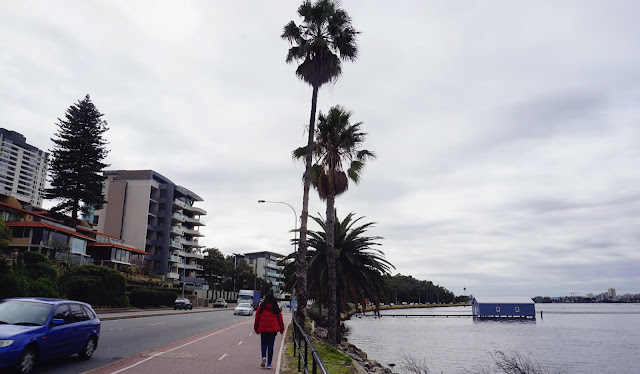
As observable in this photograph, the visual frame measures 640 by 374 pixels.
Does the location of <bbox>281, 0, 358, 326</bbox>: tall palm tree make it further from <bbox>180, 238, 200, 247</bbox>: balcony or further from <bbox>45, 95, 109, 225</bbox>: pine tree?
<bbox>180, 238, 200, 247</bbox>: balcony

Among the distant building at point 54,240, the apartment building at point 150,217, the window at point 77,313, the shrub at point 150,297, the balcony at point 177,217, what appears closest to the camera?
the window at point 77,313

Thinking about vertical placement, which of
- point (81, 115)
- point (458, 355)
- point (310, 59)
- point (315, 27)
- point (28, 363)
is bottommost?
point (458, 355)

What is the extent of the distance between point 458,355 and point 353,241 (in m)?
14.1

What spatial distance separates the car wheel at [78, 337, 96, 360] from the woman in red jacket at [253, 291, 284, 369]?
14.5 ft

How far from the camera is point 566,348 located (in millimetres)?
44969

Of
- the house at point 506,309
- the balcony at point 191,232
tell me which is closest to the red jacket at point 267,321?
the balcony at point 191,232

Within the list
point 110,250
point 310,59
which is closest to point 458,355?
point 310,59

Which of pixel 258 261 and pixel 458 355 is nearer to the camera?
pixel 458 355

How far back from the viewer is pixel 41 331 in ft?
35.2

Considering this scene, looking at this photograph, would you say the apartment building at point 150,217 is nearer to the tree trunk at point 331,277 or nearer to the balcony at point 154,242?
the balcony at point 154,242

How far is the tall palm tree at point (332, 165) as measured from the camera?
1046 inches

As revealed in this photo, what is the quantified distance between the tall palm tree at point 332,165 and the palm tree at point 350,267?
109 inches

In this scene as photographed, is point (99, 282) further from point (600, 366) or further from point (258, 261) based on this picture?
point (258, 261)

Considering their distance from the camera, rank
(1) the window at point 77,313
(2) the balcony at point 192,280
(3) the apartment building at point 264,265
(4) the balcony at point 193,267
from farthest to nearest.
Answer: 1. (3) the apartment building at point 264,265
2. (4) the balcony at point 193,267
3. (2) the balcony at point 192,280
4. (1) the window at point 77,313
